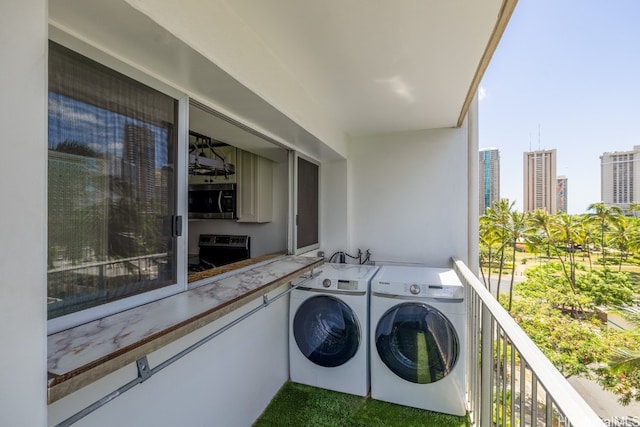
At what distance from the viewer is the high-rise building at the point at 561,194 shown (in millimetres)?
18536

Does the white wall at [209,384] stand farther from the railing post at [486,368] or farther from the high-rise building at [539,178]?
the high-rise building at [539,178]

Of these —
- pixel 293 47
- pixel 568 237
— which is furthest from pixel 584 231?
pixel 293 47

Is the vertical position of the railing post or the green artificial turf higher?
the railing post

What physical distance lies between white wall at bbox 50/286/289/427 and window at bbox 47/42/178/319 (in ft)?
1.03

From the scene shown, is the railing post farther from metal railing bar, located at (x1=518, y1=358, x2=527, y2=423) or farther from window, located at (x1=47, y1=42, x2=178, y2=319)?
window, located at (x1=47, y1=42, x2=178, y2=319)

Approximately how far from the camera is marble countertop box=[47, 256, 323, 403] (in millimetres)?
690

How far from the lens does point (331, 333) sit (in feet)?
7.79

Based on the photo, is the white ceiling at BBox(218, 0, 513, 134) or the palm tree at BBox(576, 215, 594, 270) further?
the palm tree at BBox(576, 215, 594, 270)

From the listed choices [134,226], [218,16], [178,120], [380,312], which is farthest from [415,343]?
[218,16]

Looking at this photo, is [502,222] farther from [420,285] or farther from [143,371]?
[143,371]

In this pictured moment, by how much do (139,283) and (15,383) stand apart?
25.0 inches

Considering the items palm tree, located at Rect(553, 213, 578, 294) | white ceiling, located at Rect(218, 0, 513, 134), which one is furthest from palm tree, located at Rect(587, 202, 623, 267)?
white ceiling, located at Rect(218, 0, 513, 134)

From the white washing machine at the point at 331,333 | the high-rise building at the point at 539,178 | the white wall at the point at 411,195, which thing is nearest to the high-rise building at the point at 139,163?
the white washing machine at the point at 331,333

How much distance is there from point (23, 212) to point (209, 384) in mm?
1381
